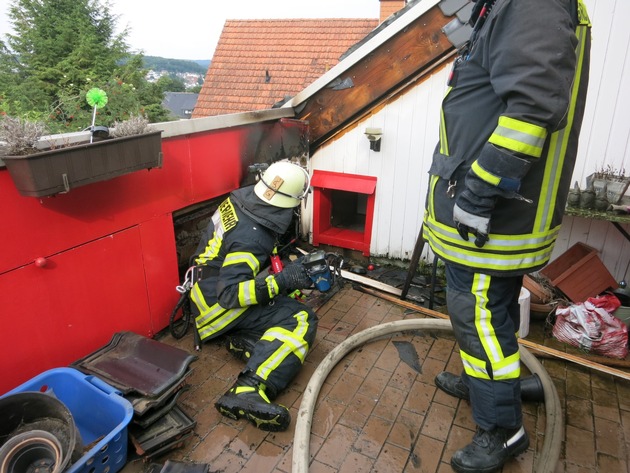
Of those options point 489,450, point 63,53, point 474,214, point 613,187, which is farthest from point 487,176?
point 63,53

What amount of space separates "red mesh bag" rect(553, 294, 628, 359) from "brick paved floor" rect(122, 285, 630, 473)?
16 cm

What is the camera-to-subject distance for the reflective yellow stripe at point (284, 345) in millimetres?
2828

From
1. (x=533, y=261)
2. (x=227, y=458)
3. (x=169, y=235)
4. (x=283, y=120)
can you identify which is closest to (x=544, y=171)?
(x=533, y=261)

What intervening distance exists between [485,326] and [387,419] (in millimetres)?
1012

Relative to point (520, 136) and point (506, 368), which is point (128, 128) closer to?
point (520, 136)

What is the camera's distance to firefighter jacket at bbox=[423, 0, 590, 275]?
5.55ft

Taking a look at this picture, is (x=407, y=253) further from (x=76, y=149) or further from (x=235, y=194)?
(x=76, y=149)

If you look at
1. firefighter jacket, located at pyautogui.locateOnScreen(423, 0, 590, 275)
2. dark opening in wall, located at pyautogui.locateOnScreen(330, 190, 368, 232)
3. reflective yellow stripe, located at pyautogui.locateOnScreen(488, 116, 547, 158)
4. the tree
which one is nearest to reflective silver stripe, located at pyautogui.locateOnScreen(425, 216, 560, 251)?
firefighter jacket, located at pyautogui.locateOnScreen(423, 0, 590, 275)

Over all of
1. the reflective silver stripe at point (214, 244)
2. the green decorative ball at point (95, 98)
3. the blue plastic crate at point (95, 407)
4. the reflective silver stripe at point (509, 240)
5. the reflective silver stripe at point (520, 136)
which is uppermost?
the green decorative ball at point (95, 98)

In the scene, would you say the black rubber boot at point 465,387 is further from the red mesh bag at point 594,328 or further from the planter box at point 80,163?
the planter box at point 80,163

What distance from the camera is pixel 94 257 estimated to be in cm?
293

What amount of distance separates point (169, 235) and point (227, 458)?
180 cm

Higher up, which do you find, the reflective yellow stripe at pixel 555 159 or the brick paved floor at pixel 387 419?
the reflective yellow stripe at pixel 555 159

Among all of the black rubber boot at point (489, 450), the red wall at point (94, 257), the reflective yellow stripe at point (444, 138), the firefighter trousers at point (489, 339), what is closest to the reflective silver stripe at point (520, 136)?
the reflective yellow stripe at point (444, 138)
